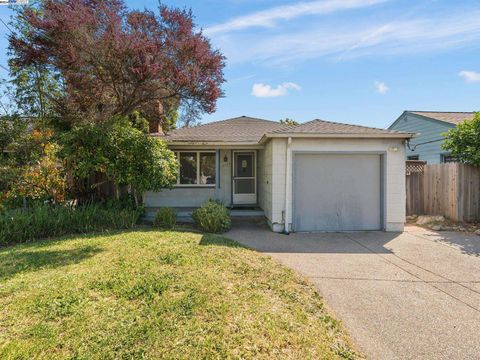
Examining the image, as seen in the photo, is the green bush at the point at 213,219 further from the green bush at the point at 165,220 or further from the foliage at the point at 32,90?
the foliage at the point at 32,90

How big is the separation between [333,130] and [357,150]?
0.95 metres

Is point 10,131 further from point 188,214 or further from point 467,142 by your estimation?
point 467,142

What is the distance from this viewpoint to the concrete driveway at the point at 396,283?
3.11m

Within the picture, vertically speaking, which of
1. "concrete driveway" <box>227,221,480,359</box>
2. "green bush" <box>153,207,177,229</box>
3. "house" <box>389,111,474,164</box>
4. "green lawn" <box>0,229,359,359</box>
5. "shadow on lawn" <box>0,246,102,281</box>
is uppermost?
"house" <box>389,111,474,164</box>

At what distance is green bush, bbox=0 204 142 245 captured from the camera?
720 cm

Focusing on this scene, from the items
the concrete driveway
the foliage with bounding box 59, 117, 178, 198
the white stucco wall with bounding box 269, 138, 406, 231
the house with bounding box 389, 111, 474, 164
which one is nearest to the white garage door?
the white stucco wall with bounding box 269, 138, 406, 231

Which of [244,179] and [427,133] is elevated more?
[427,133]

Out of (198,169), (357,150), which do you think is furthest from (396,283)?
(198,169)

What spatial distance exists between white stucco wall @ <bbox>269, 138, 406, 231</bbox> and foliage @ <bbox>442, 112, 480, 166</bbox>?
2.62m

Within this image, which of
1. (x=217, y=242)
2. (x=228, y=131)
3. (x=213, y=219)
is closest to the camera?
(x=217, y=242)

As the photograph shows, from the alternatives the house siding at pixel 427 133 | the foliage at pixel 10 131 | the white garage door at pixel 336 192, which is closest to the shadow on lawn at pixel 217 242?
the white garage door at pixel 336 192

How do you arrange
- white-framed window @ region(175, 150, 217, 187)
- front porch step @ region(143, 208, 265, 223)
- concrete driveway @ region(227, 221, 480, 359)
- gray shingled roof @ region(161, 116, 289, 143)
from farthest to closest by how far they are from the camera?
1. white-framed window @ region(175, 150, 217, 187)
2. gray shingled roof @ region(161, 116, 289, 143)
3. front porch step @ region(143, 208, 265, 223)
4. concrete driveway @ region(227, 221, 480, 359)

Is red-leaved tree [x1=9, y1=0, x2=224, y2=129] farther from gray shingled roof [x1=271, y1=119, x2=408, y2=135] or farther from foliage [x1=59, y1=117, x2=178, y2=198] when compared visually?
gray shingled roof [x1=271, y1=119, x2=408, y2=135]

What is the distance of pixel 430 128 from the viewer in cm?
1688
